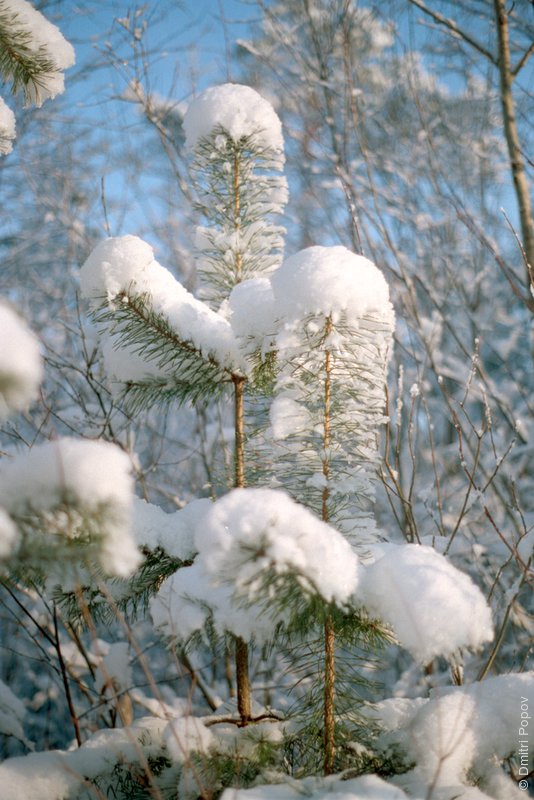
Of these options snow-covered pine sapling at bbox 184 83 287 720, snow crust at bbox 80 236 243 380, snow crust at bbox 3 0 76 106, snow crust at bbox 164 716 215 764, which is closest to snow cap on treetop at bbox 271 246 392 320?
snow crust at bbox 80 236 243 380

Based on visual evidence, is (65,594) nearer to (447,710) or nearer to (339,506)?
(339,506)

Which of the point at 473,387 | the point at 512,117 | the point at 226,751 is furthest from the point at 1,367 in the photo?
the point at 473,387

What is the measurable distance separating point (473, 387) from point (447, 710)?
9.19 feet

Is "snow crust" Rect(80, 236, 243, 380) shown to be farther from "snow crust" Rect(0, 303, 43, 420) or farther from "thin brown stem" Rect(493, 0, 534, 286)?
"thin brown stem" Rect(493, 0, 534, 286)

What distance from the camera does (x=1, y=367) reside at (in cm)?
57

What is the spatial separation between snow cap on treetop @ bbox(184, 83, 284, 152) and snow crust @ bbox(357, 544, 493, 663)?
4.14 ft

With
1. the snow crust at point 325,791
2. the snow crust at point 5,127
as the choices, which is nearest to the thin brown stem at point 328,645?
the snow crust at point 325,791

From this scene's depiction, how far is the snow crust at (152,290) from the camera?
1.22 meters

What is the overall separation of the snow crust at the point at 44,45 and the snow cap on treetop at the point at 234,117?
1.59ft

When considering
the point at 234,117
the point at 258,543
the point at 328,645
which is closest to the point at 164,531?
the point at 328,645

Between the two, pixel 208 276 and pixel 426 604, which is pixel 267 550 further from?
pixel 208 276

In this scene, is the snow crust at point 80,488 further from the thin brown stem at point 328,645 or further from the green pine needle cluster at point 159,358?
the green pine needle cluster at point 159,358

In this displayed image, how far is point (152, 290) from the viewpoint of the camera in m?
1.28

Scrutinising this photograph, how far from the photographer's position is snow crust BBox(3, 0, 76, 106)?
61.0 inches
